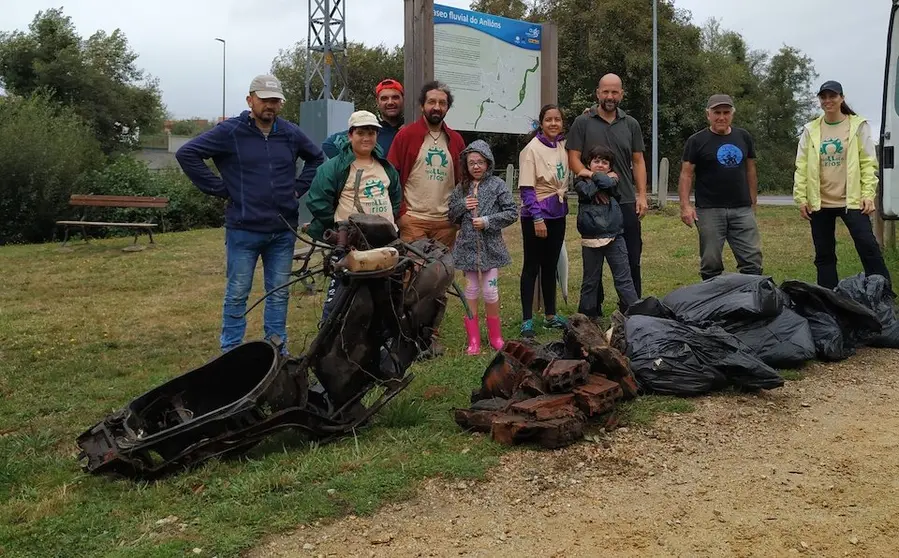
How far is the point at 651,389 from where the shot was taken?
15.0 feet

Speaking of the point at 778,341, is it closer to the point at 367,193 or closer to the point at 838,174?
the point at 838,174

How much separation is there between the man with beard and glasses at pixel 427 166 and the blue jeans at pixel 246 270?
0.88 meters

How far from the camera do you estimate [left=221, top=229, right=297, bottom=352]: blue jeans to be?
5230 millimetres

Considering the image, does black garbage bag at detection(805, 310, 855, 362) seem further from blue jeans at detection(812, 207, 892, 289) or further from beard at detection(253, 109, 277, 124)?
beard at detection(253, 109, 277, 124)

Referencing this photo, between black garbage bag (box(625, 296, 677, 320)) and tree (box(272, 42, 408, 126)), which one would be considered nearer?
black garbage bag (box(625, 296, 677, 320))

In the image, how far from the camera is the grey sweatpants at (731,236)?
250 inches

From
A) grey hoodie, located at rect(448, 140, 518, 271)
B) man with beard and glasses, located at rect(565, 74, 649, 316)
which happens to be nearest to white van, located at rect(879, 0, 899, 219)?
man with beard and glasses, located at rect(565, 74, 649, 316)

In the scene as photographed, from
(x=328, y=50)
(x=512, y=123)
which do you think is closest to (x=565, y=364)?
(x=512, y=123)

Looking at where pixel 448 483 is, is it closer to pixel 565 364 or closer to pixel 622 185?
pixel 565 364

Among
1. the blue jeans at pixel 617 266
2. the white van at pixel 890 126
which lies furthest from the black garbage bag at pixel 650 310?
the white van at pixel 890 126

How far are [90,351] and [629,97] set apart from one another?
32.6m

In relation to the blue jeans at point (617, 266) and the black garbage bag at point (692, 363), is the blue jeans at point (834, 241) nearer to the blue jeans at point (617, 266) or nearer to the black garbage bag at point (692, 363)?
the blue jeans at point (617, 266)

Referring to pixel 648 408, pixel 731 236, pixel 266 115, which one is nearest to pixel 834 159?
pixel 731 236

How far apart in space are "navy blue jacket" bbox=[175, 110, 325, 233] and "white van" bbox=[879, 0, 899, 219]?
514 centimetres
